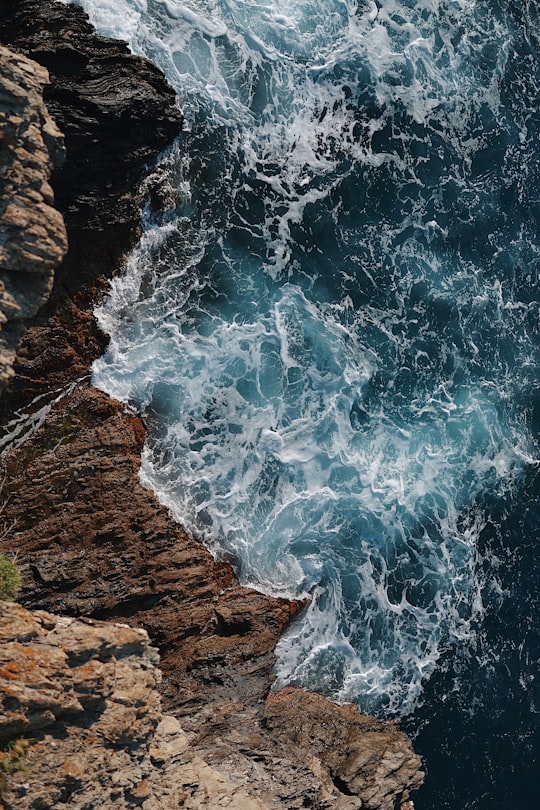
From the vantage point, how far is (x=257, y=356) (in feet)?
86.8

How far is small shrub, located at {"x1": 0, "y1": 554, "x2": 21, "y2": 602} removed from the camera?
19094 millimetres

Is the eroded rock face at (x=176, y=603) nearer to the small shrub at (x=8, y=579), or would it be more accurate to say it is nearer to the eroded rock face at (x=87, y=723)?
the small shrub at (x=8, y=579)

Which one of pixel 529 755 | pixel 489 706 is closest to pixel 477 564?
pixel 489 706

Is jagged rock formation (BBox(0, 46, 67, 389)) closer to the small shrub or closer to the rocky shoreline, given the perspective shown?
the rocky shoreline

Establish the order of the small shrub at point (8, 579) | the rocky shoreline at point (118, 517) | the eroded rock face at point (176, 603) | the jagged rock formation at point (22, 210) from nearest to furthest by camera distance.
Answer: the jagged rock formation at point (22, 210), the small shrub at point (8, 579), the eroded rock face at point (176, 603), the rocky shoreline at point (118, 517)

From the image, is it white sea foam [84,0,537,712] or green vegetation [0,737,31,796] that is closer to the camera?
green vegetation [0,737,31,796]

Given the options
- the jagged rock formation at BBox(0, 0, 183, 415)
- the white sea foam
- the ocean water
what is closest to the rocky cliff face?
the ocean water

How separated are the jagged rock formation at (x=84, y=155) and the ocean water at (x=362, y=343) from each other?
96cm

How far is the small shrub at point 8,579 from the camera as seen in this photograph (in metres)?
19.1

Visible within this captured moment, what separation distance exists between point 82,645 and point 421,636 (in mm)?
15324

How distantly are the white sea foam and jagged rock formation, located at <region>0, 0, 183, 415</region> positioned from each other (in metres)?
1.03

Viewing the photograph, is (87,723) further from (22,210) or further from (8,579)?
(22,210)

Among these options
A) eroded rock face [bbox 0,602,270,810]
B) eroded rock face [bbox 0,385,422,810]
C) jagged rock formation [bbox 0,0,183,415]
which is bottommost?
eroded rock face [bbox 0,385,422,810]

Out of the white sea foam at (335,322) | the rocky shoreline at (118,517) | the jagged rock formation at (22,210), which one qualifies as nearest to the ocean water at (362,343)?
the white sea foam at (335,322)
